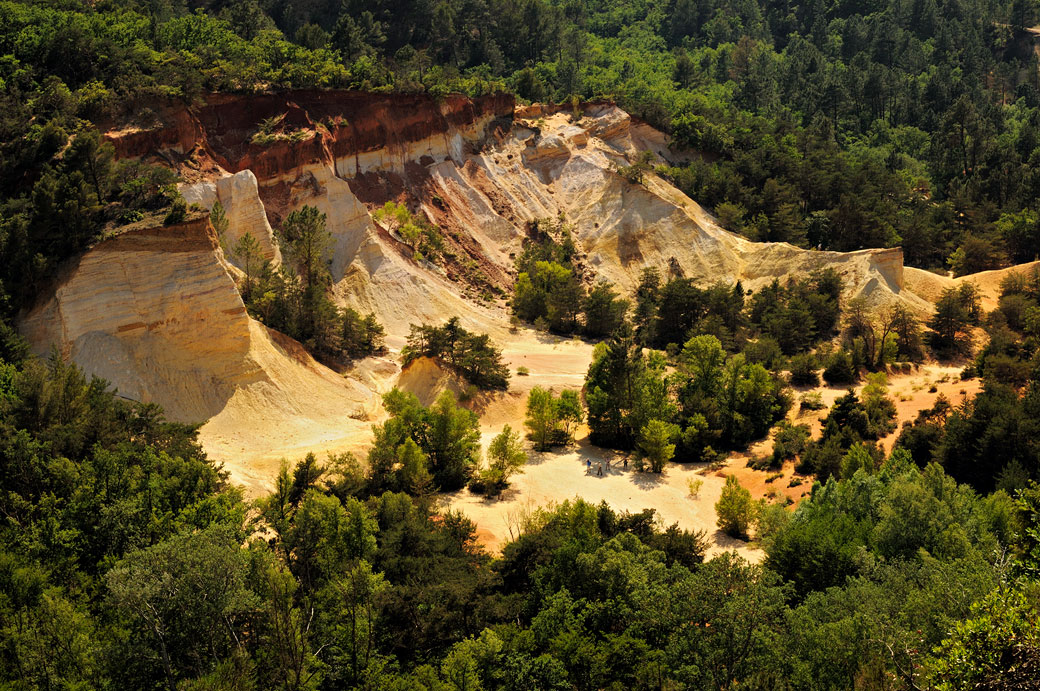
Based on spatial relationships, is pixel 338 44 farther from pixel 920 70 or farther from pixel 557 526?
pixel 920 70

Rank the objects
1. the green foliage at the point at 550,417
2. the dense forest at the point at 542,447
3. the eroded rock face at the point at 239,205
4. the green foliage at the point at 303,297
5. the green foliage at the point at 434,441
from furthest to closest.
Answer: the eroded rock face at the point at 239,205, the green foliage at the point at 303,297, the green foliage at the point at 550,417, the green foliage at the point at 434,441, the dense forest at the point at 542,447

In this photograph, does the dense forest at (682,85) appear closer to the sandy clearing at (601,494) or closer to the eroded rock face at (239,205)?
the eroded rock face at (239,205)

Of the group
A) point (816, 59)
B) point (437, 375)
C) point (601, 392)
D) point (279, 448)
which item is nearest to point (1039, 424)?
point (601, 392)

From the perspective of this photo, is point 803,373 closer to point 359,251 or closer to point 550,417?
point 550,417

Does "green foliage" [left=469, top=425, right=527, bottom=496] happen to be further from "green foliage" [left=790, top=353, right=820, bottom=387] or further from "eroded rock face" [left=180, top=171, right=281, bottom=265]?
"green foliage" [left=790, top=353, right=820, bottom=387]

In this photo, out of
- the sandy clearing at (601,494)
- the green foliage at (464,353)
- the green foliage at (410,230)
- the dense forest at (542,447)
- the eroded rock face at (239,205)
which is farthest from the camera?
the green foliage at (410,230)

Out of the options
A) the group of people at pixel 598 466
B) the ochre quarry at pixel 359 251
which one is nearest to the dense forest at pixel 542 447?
the group of people at pixel 598 466

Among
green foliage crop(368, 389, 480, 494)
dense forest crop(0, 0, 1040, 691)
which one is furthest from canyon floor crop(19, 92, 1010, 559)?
dense forest crop(0, 0, 1040, 691)
